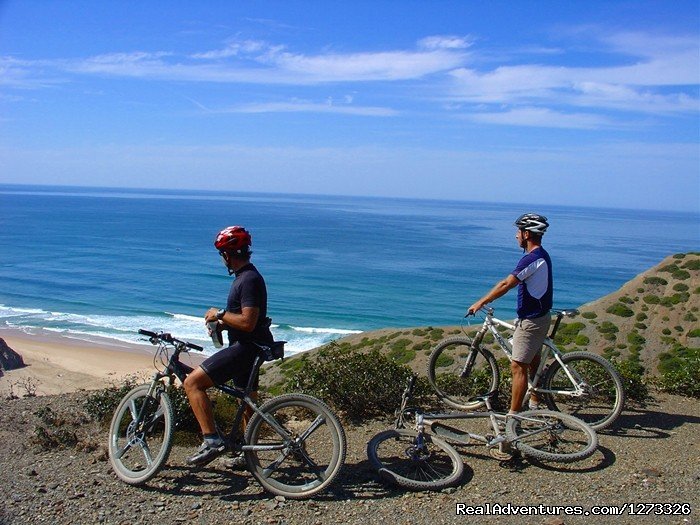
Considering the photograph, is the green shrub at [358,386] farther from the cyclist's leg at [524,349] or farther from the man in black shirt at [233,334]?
the man in black shirt at [233,334]

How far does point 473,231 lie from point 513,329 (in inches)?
5278

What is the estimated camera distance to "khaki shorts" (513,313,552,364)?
A: 20.9ft

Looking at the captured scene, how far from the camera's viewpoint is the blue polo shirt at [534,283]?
20.4 feet

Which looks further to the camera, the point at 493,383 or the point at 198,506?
the point at 493,383

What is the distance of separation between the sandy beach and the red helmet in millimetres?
21903

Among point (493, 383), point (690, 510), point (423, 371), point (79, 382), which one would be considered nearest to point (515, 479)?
point (690, 510)

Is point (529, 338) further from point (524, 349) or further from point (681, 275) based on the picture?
point (681, 275)

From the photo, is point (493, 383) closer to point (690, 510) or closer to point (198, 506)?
point (690, 510)

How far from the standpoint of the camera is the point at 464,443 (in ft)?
20.3

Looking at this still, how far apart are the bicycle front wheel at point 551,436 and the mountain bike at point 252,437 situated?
70.0 inches

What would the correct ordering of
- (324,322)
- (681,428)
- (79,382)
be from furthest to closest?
1. (324,322)
2. (79,382)
3. (681,428)

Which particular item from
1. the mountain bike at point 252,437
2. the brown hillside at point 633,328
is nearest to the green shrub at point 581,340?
the brown hillside at point 633,328

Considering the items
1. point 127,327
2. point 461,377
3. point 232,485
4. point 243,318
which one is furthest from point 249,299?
point 127,327

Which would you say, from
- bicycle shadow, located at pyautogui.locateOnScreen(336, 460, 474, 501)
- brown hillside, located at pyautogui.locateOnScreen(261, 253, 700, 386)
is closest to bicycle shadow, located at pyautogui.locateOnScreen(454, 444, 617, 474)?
bicycle shadow, located at pyautogui.locateOnScreen(336, 460, 474, 501)
